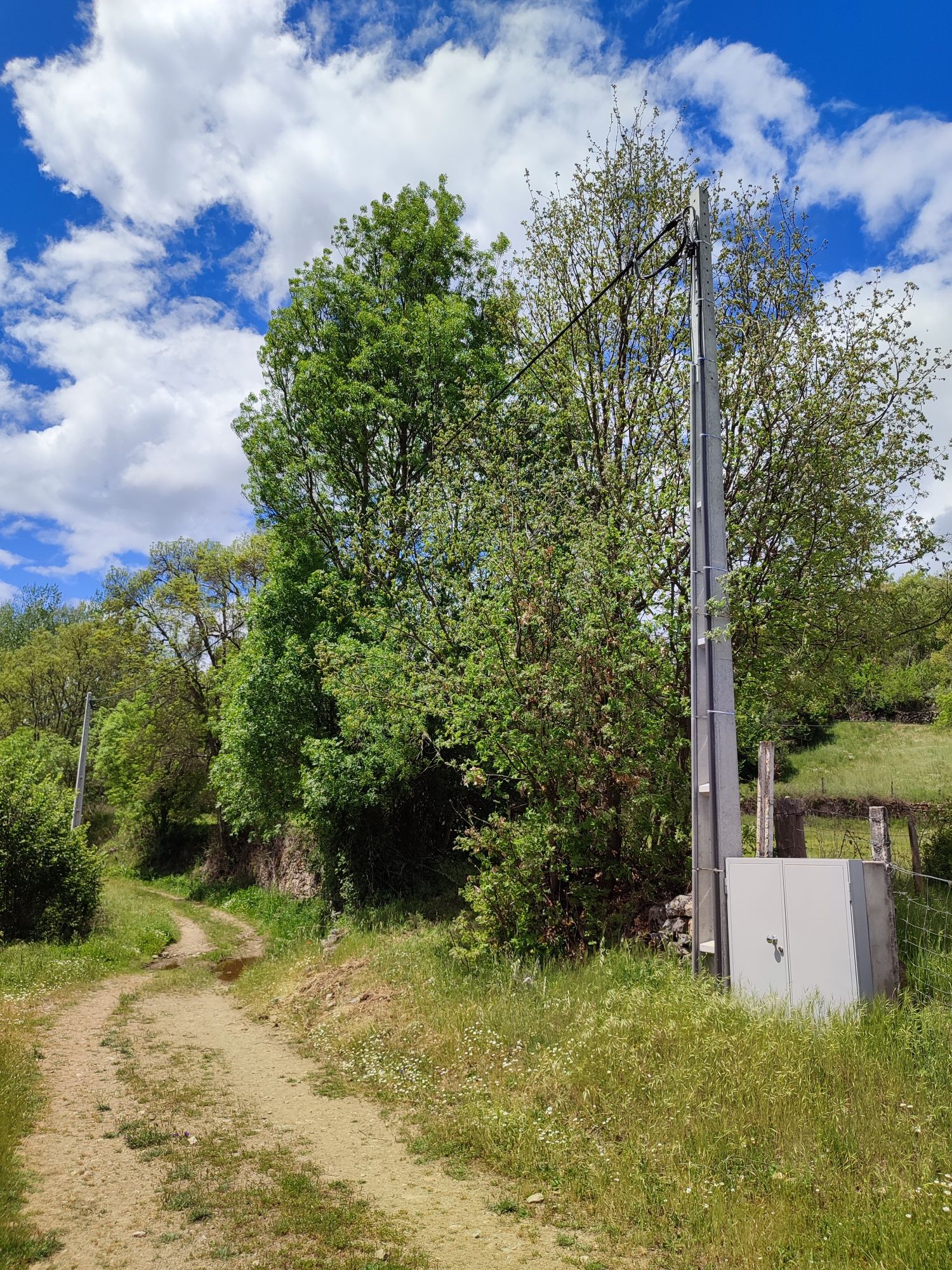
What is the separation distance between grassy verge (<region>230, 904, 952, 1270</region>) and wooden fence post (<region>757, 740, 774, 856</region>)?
4.75 feet

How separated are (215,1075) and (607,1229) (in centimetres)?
541

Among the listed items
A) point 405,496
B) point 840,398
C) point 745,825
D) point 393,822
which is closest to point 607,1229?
point 745,825

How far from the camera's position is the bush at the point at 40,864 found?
1530 cm

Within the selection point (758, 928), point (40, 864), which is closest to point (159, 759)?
point (40, 864)

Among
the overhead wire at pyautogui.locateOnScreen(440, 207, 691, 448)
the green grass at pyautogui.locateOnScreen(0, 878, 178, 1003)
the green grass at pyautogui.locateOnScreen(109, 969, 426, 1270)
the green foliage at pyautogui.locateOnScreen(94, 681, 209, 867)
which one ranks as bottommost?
the green grass at pyautogui.locateOnScreen(0, 878, 178, 1003)

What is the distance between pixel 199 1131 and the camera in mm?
6574

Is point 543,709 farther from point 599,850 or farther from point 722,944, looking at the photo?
point 722,944

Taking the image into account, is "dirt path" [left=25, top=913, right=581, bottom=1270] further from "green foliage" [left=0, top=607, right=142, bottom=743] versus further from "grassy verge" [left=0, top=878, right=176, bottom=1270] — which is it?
"green foliage" [left=0, top=607, right=142, bottom=743]

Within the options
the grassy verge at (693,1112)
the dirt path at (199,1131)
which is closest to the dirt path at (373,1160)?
the dirt path at (199,1131)

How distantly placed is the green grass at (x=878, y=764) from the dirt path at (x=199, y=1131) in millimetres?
15567

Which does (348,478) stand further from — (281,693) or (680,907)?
(680,907)

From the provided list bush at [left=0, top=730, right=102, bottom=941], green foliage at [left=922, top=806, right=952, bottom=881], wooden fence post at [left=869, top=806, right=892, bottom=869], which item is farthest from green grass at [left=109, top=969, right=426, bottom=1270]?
green foliage at [left=922, top=806, right=952, bottom=881]

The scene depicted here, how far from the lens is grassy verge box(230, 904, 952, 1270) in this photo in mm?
4168

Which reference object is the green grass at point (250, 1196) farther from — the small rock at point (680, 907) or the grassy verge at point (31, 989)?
the small rock at point (680, 907)
